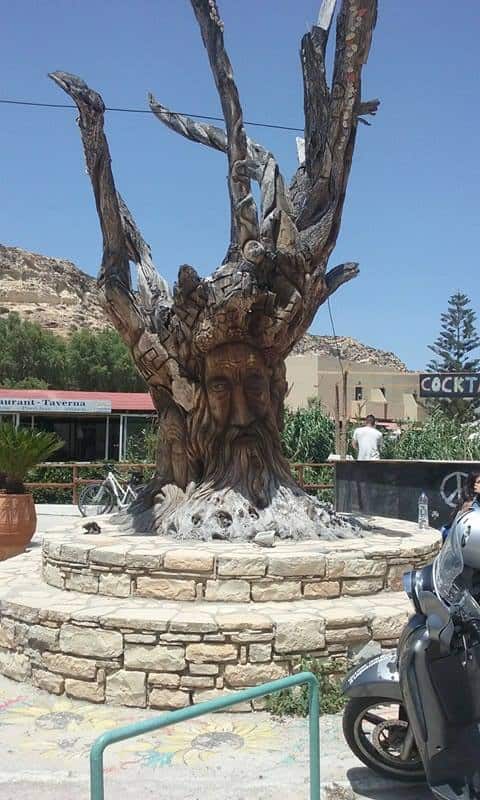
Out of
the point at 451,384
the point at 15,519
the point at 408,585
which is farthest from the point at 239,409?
the point at 451,384

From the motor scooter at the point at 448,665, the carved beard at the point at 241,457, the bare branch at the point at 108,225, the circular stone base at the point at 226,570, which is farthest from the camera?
the carved beard at the point at 241,457

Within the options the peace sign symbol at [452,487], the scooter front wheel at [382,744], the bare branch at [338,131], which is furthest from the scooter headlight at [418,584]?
the peace sign symbol at [452,487]

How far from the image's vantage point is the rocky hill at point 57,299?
2645 inches

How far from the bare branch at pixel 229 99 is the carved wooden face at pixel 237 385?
3.60 ft

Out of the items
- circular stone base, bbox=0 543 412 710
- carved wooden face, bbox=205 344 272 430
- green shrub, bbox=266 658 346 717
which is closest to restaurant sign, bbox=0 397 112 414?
carved wooden face, bbox=205 344 272 430

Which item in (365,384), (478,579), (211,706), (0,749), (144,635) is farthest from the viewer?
(365,384)

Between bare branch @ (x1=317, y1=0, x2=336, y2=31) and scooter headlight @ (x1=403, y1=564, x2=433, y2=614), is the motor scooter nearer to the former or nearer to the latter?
scooter headlight @ (x1=403, y1=564, x2=433, y2=614)

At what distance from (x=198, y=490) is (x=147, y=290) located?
8.03 feet

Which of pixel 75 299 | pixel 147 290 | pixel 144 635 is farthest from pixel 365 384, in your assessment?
pixel 144 635

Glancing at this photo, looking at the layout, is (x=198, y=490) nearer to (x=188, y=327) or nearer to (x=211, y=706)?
(x=188, y=327)

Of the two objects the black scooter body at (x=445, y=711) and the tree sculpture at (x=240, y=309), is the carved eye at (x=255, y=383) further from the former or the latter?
the black scooter body at (x=445, y=711)

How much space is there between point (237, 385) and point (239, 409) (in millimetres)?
258

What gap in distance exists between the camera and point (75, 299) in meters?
75.8

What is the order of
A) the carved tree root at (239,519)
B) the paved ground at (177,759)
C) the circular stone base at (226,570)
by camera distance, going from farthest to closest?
the carved tree root at (239,519) < the circular stone base at (226,570) < the paved ground at (177,759)
